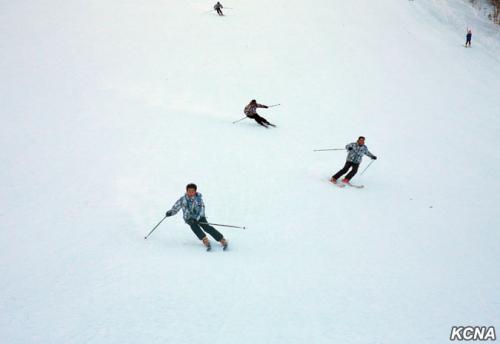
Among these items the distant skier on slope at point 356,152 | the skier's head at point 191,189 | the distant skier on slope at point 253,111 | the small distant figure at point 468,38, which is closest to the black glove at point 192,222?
the skier's head at point 191,189

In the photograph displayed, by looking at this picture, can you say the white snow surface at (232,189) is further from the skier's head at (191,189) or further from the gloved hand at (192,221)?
the skier's head at (191,189)

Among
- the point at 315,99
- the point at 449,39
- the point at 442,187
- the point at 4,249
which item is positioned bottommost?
the point at 4,249

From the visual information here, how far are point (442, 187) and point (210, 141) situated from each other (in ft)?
22.4

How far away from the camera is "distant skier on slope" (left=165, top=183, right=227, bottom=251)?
5816 mm

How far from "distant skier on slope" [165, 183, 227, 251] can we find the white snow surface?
0.33 meters

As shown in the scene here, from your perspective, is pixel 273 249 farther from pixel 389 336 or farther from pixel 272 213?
pixel 389 336

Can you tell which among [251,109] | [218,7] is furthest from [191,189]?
[218,7]

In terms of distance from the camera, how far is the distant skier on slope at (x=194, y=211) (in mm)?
5816

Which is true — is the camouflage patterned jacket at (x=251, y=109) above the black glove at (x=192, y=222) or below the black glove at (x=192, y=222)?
above

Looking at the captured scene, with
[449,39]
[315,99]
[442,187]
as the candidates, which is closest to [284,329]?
[442,187]

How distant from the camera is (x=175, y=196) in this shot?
7.80 metres

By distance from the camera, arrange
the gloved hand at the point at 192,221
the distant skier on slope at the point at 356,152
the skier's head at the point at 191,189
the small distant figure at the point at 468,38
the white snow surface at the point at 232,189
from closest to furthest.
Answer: the white snow surface at the point at 232,189, the skier's head at the point at 191,189, the gloved hand at the point at 192,221, the distant skier on slope at the point at 356,152, the small distant figure at the point at 468,38

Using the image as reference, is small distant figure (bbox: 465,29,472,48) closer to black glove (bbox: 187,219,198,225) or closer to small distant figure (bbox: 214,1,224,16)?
small distant figure (bbox: 214,1,224,16)

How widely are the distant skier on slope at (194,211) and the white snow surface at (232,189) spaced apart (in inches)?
13.1
